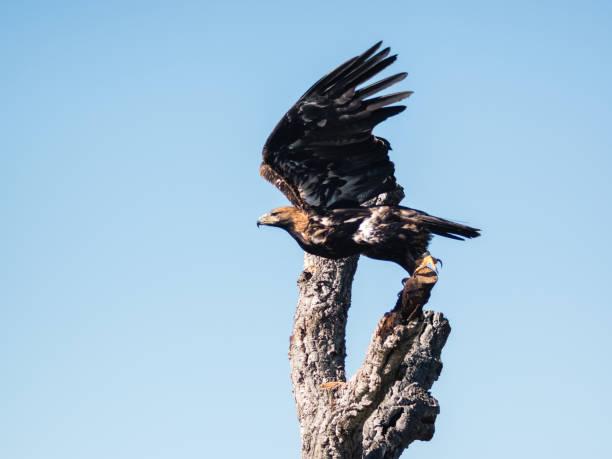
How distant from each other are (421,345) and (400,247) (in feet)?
3.31

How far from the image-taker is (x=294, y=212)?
24.6 feet

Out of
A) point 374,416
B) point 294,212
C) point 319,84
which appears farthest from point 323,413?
point 319,84

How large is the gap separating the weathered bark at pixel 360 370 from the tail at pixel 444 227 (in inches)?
36.7

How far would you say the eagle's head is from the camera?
7332mm

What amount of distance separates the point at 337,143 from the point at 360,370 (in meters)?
2.41

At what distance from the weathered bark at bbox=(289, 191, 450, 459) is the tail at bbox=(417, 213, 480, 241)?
93cm

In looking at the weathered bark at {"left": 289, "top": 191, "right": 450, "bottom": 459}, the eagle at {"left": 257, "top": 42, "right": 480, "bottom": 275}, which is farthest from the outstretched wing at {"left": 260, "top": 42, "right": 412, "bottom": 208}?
the weathered bark at {"left": 289, "top": 191, "right": 450, "bottom": 459}

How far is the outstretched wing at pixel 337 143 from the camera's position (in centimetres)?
652

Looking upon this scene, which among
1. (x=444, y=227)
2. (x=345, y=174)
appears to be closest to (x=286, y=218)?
(x=345, y=174)

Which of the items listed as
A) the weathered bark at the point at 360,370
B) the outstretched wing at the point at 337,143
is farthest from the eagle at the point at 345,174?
the weathered bark at the point at 360,370

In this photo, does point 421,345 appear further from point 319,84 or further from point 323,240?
point 319,84

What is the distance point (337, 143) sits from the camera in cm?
693

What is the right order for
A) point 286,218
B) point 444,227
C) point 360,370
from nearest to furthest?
point 360,370
point 444,227
point 286,218

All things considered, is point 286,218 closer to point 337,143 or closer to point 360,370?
point 337,143
